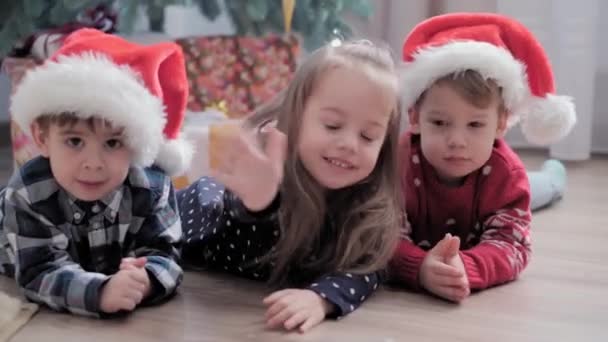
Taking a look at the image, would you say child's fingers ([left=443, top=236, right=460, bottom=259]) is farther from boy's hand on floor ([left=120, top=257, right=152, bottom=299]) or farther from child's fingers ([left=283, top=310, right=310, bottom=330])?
boy's hand on floor ([left=120, top=257, right=152, bottom=299])

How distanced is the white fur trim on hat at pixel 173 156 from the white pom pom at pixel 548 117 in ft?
1.85

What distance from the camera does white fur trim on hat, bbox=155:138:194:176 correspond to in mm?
1256

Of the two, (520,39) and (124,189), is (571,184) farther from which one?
(124,189)

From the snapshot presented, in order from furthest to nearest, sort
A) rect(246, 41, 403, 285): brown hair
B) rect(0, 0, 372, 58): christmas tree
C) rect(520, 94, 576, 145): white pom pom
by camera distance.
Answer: rect(0, 0, 372, 58): christmas tree, rect(520, 94, 576, 145): white pom pom, rect(246, 41, 403, 285): brown hair

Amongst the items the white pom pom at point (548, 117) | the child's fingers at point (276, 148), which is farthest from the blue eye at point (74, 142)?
the white pom pom at point (548, 117)

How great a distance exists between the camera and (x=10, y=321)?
1.10m

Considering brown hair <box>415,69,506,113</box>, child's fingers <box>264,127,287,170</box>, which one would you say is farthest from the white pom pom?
child's fingers <box>264,127,287,170</box>

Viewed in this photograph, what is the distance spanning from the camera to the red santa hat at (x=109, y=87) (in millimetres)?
1085

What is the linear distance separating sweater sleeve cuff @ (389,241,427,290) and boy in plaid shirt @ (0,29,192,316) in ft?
1.13

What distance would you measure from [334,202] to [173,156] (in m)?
0.26

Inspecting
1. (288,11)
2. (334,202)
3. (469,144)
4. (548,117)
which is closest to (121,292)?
(334,202)

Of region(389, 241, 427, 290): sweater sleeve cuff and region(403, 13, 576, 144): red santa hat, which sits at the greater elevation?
region(403, 13, 576, 144): red santa hat

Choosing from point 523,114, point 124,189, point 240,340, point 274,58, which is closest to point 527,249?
point 523,114

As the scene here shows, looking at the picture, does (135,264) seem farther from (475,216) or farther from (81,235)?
(475,216)
